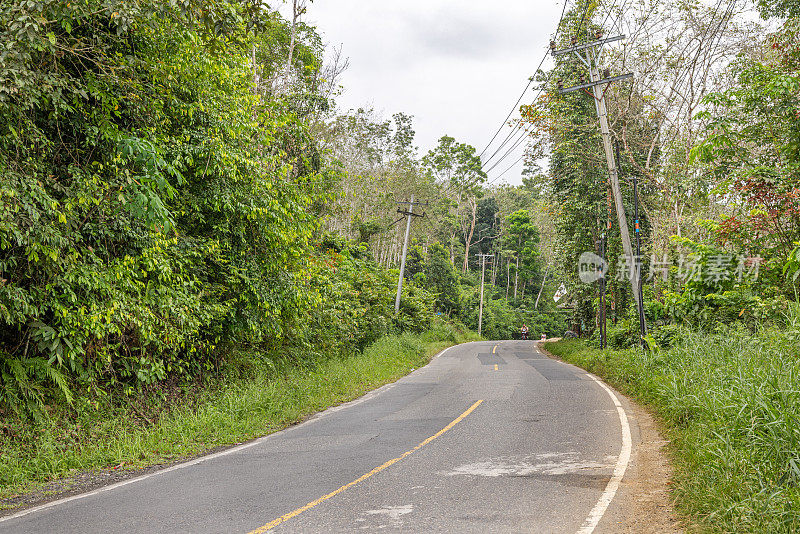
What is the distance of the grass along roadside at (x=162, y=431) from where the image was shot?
621 cm

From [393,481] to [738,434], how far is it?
139 inches

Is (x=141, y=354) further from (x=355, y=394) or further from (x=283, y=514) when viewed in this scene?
(x=355, y=394)

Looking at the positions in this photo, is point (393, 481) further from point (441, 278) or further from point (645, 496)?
point (441, 278)

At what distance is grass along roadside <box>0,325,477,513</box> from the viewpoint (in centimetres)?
621

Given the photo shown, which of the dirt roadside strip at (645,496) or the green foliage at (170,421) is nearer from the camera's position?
the dirt roadside strip at (645,496)

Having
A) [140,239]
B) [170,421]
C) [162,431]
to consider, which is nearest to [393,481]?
[162,431]

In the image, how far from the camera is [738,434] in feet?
18.3

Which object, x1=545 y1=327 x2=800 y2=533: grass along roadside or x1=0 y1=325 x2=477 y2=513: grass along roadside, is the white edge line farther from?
x1=545 y1=327 x2=800 y2=533: grass along roadside

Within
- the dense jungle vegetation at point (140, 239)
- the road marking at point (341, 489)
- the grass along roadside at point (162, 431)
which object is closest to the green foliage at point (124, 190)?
the dense jungle vegetation at point (140, 239)

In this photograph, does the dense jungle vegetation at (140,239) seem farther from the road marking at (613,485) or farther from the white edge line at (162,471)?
the road marking at (613,485)

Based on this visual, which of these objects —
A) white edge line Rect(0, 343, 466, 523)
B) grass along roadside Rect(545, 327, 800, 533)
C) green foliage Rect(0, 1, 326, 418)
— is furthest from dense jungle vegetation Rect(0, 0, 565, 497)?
grass along roadside Rect(545, 327, 800, 533)

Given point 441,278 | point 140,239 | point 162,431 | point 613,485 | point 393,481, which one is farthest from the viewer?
point 441,278

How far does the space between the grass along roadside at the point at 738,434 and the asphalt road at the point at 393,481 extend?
30.1 inches

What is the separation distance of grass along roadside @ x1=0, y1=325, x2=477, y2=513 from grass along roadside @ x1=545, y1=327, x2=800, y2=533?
6.03 metres
